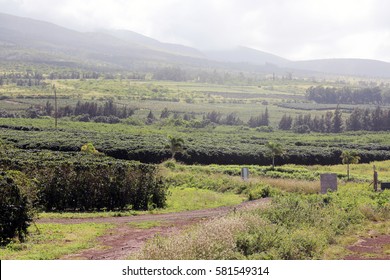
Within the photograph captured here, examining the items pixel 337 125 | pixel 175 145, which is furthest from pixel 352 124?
pixel 175 145

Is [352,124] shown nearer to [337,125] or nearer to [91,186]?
[337,125]

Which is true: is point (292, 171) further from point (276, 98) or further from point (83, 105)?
point (276, 98)

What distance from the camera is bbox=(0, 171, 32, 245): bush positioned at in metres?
18.7

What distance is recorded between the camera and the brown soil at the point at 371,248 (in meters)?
14.6

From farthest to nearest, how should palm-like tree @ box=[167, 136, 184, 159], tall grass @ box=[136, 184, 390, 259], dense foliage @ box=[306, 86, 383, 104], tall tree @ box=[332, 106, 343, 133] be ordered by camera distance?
dense foliage @ box=[306, 86, 383, 104], tall tree @ box=[332, 106, 343, 133], palm-like tree @ box=[167, 136, 184, 159], tall grass @ box=[136, 184, 390, 259]

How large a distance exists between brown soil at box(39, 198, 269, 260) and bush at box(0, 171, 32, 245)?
259 centimetres

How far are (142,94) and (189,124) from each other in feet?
218

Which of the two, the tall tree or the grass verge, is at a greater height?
the grass verge

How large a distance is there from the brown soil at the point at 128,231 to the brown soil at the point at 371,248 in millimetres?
5103

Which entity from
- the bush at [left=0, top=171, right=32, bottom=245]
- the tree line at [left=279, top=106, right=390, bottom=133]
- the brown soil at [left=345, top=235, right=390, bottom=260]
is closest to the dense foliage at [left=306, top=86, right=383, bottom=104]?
the tree line at [left=279, top=106, right=390, bottom=133]

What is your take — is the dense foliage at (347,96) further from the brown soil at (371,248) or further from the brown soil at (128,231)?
the brown soil at (371,248)

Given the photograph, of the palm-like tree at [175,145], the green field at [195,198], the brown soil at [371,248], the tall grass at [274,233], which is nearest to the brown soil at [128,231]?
the green field at [195,198]

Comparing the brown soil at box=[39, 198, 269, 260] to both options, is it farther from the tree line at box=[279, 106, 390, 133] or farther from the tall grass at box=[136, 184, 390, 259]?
the tree line at box=[279, 106, 390, 133]

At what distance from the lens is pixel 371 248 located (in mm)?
15750
